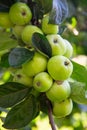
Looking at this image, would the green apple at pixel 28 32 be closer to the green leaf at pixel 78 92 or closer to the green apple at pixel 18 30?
the green apple at pixel 18 30

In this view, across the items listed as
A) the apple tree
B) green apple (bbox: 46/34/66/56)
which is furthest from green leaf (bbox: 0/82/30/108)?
green apple (bbox: 46/34/66/56)

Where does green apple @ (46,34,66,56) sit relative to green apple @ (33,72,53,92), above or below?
above

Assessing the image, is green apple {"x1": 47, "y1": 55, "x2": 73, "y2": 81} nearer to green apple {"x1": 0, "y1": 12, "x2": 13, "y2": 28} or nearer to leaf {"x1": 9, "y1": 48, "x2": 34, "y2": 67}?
leaf {"x1": 9, "y1": 48, "x2": 34, "y2": 67}

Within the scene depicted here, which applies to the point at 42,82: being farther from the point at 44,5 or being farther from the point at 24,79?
the point at 44,5

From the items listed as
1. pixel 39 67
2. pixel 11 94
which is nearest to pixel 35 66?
pixel 39 67

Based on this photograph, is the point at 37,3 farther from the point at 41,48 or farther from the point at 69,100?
the point at 69,100

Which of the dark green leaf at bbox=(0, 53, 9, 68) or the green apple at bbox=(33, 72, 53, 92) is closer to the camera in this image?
the green apple at bbox=(33, 72, 53, 92)

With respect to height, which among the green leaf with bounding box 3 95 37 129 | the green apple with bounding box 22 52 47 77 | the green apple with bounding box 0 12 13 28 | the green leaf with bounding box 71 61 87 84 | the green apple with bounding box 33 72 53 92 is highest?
the green apple with bounding box 0 12 13 28
